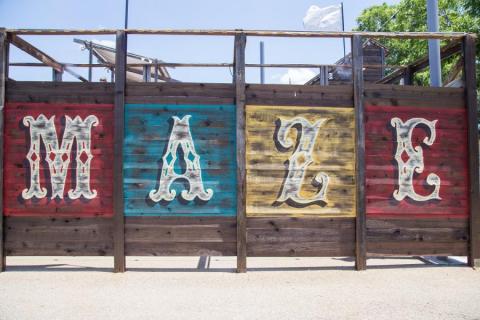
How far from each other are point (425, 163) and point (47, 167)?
631cm

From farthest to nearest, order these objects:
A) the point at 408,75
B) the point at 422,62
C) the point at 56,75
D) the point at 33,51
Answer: the point at 408,75 → the point at 56,75 → the point at 422,62 → the point at 33,51

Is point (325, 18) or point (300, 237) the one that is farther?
point (325, 18)

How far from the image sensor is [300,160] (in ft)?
22.0

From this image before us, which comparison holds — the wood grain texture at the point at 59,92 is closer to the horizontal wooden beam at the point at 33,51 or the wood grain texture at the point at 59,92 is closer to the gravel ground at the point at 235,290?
the horizontal wooden beam at the point at 33,51

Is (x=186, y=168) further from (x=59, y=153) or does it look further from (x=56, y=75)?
(x=56, y=75)

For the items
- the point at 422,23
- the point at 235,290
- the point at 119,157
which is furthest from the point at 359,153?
the point at 422,23

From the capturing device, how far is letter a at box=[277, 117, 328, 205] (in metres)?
6.67

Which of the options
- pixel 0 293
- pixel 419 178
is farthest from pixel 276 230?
pixel 0 293

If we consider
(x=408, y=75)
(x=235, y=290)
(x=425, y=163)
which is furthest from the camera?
(x=408, y=75)

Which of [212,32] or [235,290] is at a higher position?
[212,32]

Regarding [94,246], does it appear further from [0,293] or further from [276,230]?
[276,230]

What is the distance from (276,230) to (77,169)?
340cm

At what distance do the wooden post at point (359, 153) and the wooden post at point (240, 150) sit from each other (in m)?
1.86

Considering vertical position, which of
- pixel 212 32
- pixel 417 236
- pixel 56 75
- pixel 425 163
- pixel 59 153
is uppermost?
pixel 212 32
